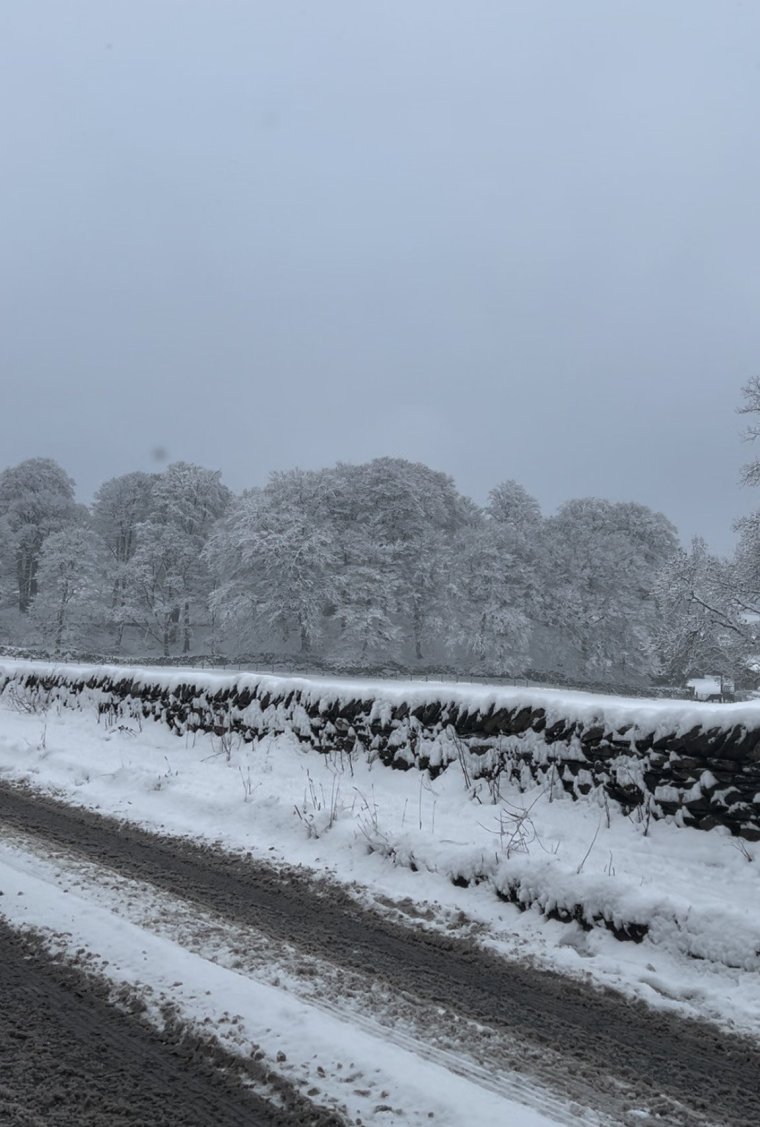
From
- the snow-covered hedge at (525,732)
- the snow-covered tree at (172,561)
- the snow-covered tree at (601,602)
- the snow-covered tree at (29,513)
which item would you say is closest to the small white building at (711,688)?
the snow-covered tree at (601,602)

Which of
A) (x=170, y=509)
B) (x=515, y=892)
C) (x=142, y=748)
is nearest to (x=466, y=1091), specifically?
(x=515, y=892)

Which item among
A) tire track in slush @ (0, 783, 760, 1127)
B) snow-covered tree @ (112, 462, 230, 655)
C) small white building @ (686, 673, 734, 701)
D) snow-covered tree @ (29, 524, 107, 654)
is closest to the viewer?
tire track in slush @ (0, 783, 760, 1127)

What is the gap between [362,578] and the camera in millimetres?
43844

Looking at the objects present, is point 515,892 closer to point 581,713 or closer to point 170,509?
point 581,713

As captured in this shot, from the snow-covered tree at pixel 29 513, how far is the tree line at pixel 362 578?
226mm

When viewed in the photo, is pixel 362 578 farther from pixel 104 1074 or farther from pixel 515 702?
pixel 104 1074

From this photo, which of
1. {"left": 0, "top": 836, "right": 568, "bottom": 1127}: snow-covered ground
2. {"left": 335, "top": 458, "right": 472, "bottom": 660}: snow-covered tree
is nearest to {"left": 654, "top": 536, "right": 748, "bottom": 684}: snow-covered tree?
{"left": 0, "top": 836, "right": 568, "bottom": 1127}: snow-covered ground

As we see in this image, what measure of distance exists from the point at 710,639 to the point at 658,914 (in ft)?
65.7

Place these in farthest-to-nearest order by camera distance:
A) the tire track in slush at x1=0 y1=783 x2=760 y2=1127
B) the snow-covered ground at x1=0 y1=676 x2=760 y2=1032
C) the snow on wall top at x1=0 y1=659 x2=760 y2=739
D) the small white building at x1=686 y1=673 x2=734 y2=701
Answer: the small white building at x1=686 y1=673 x2=734 y2=701, the snow on wall top at x1=0 y1=659 x2=760 y2=739, the snow-covered ground at x1=0 y1=676 x2=760 y2=1032, the tire track in slush at x1=0 y1=783 x2=760 y2=1127

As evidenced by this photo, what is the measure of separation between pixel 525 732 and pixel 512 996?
10.8 ft

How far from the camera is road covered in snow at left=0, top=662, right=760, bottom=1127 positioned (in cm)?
288

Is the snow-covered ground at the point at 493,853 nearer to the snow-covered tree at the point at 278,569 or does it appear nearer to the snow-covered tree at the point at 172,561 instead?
the snow-covered tree at the point at 278,569

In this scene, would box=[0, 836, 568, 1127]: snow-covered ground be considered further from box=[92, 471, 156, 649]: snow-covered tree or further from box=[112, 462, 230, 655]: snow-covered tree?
box=[92, 471, 156, 649]: snow-covered tree

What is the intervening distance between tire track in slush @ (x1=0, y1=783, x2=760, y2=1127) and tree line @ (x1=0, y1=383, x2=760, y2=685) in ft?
117
